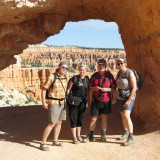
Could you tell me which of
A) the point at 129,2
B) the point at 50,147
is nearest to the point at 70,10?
the point at 129,2

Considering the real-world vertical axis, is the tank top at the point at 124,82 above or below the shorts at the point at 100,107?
above

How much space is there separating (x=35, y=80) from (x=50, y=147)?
25195mm

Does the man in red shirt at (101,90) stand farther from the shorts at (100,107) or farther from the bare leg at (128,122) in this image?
the bare leg at (128,122)

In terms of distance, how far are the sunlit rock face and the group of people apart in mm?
1209

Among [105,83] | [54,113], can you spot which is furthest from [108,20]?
[54,113]

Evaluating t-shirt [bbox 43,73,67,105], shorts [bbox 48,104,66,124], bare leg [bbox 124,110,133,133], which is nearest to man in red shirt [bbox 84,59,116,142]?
bare leg [bbox 124,110,133,133]

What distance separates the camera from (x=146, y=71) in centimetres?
546

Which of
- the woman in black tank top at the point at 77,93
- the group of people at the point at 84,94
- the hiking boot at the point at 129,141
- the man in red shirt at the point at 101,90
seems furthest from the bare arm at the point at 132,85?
the woman in black tank top at the point at 77,93

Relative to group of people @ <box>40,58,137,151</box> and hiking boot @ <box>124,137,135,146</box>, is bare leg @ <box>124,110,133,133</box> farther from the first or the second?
hiking boot @ <box>124,137,135,146</box>

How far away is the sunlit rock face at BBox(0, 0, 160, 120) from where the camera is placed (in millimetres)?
4844

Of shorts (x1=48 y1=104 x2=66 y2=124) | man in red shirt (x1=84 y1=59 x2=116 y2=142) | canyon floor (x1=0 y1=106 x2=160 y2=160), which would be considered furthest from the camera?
man in red shirt (x1=84 y1=59 x2=116 y2=142)

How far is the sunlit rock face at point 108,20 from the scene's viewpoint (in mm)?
4844

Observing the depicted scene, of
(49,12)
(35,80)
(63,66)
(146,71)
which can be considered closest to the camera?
(63,66)

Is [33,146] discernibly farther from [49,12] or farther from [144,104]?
[49,12]
